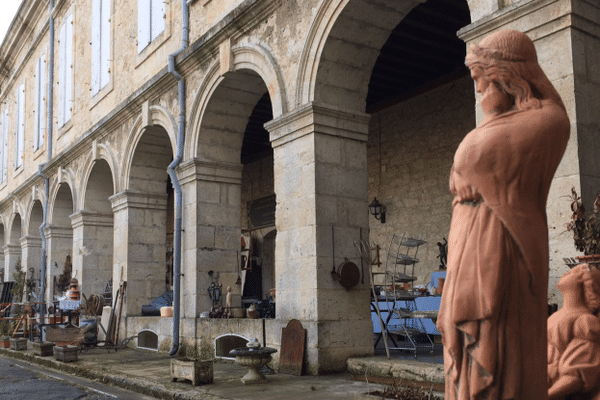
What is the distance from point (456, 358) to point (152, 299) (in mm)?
9740

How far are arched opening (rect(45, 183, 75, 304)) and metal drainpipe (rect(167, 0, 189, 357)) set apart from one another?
6.51 m

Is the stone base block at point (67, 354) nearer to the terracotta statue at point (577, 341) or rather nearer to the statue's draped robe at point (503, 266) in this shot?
the terracotta statue at point (577, 341)

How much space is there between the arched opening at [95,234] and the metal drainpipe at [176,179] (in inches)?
170

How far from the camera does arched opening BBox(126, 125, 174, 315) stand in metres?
11.1

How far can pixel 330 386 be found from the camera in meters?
5.66

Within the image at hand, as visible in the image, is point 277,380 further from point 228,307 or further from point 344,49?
point 344,49

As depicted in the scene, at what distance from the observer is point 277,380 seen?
6266mm

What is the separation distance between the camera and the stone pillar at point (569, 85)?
411cm

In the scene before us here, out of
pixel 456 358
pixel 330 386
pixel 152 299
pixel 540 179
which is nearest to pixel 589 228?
pixel 540 179

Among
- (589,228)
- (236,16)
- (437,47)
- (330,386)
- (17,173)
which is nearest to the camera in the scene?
(589,228)

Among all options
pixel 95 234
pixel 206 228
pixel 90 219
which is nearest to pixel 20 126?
pixel 90 219

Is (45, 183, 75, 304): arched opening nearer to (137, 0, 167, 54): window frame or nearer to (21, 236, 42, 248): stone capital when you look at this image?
(21, 236, 42, 248): stone capital

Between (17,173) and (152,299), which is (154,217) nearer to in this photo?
(152,299)

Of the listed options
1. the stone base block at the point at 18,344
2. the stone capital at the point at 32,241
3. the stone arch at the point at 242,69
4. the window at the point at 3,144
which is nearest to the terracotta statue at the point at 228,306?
the stone arch at the point at 242,69
